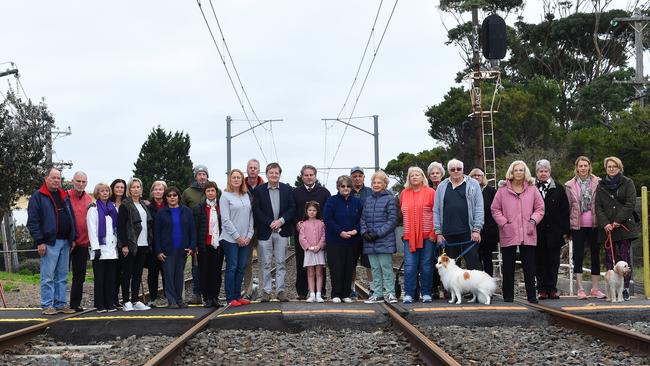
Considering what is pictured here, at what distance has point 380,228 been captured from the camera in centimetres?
1059

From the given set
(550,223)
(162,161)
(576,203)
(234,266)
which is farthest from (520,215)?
(162,161)

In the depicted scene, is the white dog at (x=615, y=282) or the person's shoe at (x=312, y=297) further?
the person's shoe at (x=312, y=297)

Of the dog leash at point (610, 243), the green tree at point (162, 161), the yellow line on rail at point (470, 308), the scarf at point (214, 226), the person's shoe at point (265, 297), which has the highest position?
the green tree at point (162, 161)

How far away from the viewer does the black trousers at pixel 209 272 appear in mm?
10578

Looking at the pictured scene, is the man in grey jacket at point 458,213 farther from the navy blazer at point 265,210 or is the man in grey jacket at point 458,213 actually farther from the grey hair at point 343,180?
the navy blazer at point 265,210

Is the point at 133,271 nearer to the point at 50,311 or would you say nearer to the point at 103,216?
the point at 103,216

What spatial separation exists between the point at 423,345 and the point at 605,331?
1757 millimetres

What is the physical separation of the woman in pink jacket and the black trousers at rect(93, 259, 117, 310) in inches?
185

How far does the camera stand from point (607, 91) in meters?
44.6

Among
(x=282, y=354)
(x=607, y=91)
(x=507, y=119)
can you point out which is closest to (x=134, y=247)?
(x=282, y=354)

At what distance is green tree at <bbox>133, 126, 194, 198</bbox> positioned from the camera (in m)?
73.6

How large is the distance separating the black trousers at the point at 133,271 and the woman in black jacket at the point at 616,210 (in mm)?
5649

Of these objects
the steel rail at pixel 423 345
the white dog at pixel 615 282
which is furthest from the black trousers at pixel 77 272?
the white dog at pixel 615 282

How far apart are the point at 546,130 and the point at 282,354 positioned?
121ft
